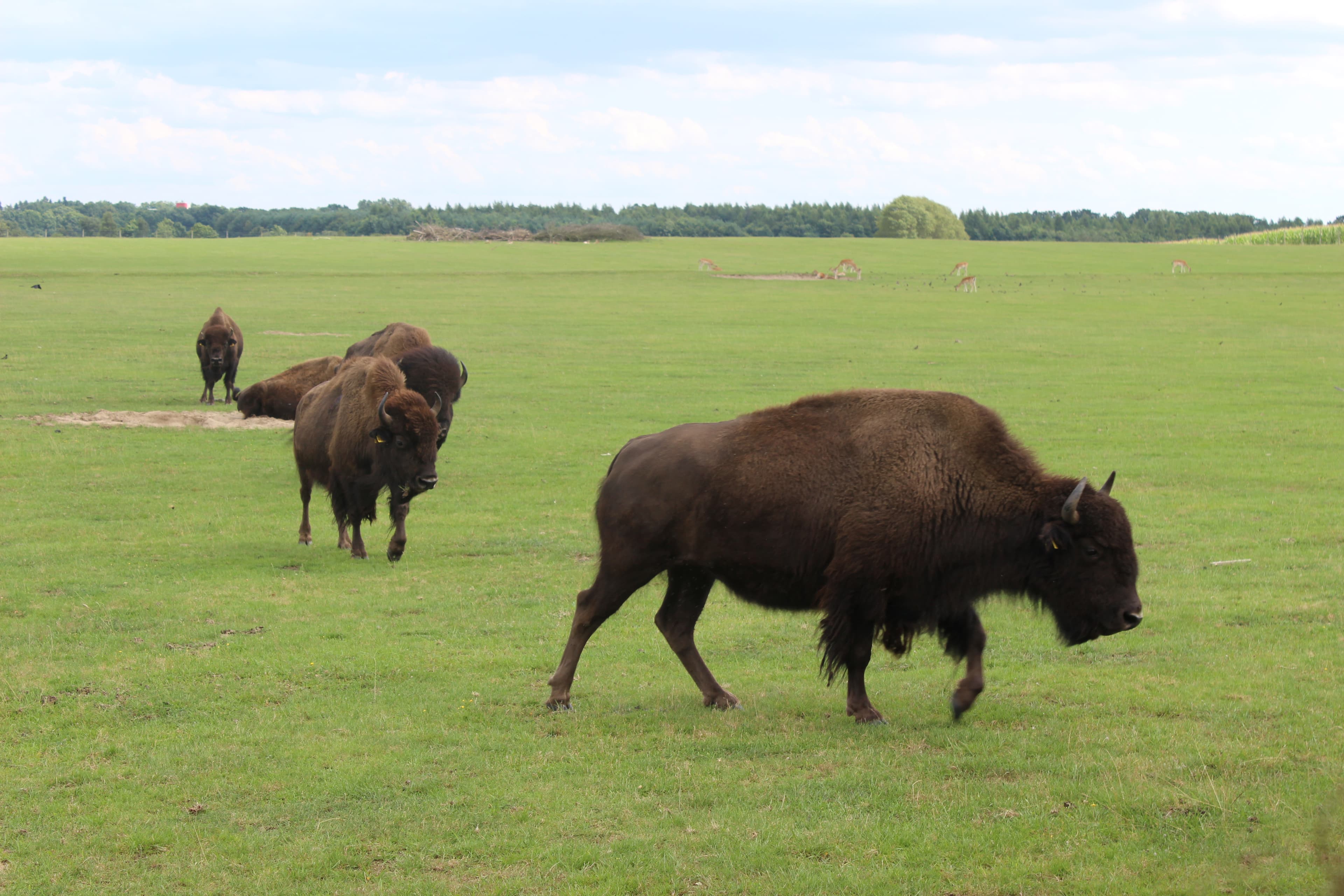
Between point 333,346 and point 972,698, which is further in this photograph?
point 333,346

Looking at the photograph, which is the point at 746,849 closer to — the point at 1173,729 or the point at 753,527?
the point at 753,527

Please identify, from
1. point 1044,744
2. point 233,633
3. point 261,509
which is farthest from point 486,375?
point 1044,744

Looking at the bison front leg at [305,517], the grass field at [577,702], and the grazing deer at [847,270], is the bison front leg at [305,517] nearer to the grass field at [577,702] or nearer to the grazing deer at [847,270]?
the grass field at [577,702]

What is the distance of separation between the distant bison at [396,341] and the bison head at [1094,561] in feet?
35.0

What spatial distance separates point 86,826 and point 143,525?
9.42 m

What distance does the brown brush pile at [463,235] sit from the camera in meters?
110

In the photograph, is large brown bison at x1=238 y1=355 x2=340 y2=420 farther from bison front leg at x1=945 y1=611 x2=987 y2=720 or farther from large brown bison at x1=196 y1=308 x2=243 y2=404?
bison front leg at x1=945 y1=611 x2=987 y2=720

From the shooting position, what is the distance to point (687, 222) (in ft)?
475

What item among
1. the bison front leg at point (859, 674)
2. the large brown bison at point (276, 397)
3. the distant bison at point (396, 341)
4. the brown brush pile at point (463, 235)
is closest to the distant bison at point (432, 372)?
the distant bison at point (396, 341)

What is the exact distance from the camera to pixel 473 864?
18.0ft

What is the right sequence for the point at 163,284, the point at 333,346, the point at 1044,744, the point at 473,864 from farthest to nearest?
the point at 163,284 < the point at 333,346 < the point at 1044,744 < the point at 473,864

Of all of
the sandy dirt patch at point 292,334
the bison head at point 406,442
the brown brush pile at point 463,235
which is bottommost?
the sandy dirt patch at point 292,334

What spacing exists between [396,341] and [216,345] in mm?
10127

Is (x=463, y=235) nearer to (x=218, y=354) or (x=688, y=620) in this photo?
(x=218, y=354)
